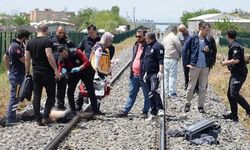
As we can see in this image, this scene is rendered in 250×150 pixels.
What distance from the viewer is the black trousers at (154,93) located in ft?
36.0

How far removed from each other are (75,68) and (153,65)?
1593 millimetres

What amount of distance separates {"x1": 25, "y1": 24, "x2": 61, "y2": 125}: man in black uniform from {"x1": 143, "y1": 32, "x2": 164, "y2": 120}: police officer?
193 centimetres

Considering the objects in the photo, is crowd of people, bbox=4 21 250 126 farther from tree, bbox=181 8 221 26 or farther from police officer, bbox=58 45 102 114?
tree, bbox=181 8 221 26

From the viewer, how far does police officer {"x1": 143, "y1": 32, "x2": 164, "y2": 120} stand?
35.9ft

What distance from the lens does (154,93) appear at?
11.1m

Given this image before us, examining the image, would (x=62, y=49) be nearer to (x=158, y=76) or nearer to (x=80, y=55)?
(x=80, y=55)

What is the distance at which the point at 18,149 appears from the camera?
28.2 feet

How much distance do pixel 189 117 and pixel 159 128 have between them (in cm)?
160

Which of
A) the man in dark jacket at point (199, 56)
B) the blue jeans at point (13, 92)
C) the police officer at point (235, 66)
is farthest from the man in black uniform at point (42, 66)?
the police officer at point (235, 66)

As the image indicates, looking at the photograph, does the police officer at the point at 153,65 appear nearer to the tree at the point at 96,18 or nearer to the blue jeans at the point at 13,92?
the blue jeans at the point at 13,92

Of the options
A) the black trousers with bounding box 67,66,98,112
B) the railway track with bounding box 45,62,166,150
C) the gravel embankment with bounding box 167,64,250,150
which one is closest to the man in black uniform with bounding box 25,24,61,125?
the railway track with bounding box 45,62,166,150

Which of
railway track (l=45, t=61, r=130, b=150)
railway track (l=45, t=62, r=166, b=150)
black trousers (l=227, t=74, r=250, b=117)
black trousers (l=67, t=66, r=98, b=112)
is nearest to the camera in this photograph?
railway track (l=45, t=61, r=130, b=150)

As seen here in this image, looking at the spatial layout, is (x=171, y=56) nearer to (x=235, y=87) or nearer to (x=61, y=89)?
(x=235, y=87)

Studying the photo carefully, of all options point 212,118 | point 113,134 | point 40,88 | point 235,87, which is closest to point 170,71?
point 212,118
